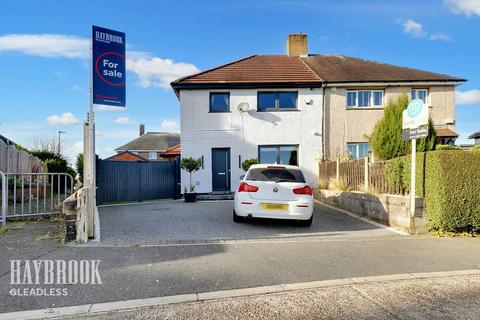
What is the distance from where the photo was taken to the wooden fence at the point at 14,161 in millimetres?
12823

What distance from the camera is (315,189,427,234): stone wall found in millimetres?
8453

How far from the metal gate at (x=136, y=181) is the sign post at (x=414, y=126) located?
10.7m

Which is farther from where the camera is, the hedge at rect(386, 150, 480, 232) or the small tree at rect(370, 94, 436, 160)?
the small tree at rect(370, 94, 436, 160)

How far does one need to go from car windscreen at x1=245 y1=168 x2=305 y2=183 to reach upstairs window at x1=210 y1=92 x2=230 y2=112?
906 cm

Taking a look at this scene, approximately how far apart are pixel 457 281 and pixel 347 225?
4.51 meters

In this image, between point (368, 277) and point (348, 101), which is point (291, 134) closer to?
point (348, 101)

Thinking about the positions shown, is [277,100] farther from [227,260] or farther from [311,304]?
[311,304]

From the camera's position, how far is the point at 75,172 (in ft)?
73.4

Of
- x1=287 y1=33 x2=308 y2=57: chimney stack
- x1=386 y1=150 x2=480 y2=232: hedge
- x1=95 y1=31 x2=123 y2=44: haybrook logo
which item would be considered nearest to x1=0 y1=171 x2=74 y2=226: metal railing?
x1=95 y1=31 x2=123 y2=44: haybrook logo

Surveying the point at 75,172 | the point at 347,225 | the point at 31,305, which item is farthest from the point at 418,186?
the point at 75,172

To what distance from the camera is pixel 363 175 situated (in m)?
11.8

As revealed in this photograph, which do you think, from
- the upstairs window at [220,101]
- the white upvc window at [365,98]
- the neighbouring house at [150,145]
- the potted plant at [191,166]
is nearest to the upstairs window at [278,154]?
the upstairs window at [220,101]

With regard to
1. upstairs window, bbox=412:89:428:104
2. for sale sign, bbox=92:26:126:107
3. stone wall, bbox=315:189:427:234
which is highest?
upstairs window, bbox=412:89:428:104

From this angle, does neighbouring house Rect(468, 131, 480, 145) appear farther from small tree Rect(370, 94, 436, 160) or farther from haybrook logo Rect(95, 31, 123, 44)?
haybrook logo Rect(95, 31, 123, 44)
